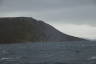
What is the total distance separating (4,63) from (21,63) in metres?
2.69

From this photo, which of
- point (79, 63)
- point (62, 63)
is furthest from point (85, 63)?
point (62, 63)

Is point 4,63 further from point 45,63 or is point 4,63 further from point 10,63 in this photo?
point 45,63

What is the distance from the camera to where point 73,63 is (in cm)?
4900

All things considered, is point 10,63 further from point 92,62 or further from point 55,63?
point 92,62

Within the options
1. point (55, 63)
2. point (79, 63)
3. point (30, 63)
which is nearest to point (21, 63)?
point (30, 63)

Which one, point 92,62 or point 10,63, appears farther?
point 10,63

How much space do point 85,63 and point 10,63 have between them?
38.3ft

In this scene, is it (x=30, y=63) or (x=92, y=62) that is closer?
(x=92, y=62)

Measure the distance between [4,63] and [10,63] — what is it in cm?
101

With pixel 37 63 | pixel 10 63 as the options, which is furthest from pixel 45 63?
pixel 10 63

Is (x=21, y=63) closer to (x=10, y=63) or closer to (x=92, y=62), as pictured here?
(x=10, y=63)

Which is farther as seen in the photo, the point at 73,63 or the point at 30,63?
the point at 30,63

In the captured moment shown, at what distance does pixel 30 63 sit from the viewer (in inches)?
2072

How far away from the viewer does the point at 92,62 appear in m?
48.5
